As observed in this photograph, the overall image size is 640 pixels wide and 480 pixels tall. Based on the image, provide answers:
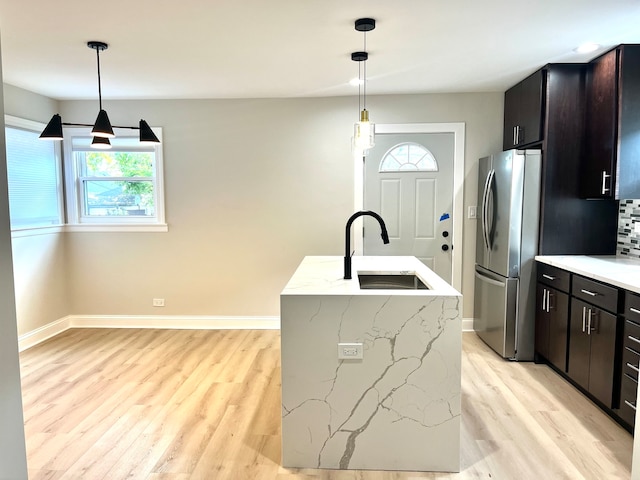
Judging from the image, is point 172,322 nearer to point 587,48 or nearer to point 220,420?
point 220,420

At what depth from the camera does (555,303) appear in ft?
10.8

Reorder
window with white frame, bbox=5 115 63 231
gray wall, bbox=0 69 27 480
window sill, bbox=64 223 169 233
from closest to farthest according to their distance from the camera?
gray wall, bbox=0 69 27 480, window with white frame, bbox=5 115 63 231, window sill, bbox=64 223 169 233

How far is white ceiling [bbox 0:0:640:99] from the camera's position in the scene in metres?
2.35

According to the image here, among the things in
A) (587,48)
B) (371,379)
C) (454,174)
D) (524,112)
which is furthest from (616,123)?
(371,379)

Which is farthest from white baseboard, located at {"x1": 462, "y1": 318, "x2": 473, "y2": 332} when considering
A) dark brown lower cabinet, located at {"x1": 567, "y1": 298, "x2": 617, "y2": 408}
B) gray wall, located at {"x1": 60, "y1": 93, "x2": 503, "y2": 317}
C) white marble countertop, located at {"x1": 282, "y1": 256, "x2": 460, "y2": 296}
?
white marble countertop, located at {"x1": 282, "y1": 256, "x2": 460, "y2": 296}

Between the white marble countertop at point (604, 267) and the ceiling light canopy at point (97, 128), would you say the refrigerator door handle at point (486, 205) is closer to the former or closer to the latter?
the white marble countertop at point (604, 267)

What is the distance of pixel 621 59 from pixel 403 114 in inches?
73.2

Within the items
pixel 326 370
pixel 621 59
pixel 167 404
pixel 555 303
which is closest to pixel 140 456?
pixel 167 404

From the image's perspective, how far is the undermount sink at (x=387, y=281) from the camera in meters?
2.88

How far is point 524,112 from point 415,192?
1.20 m

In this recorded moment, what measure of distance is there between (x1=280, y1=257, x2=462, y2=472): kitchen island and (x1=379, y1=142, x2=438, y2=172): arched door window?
94.7 inches

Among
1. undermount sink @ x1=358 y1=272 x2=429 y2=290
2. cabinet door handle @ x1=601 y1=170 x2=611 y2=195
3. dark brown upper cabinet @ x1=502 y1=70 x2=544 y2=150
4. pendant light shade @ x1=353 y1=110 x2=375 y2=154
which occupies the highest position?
dark brown upper cabinet @ x1=502 y1=70 x2=544 y2=150

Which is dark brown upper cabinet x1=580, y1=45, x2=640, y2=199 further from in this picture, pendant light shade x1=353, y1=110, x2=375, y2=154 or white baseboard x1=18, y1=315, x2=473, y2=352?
white baseboard x1=18, y1=315, x2=473, y2=352

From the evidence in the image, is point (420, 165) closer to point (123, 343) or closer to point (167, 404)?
point (167, 404)
